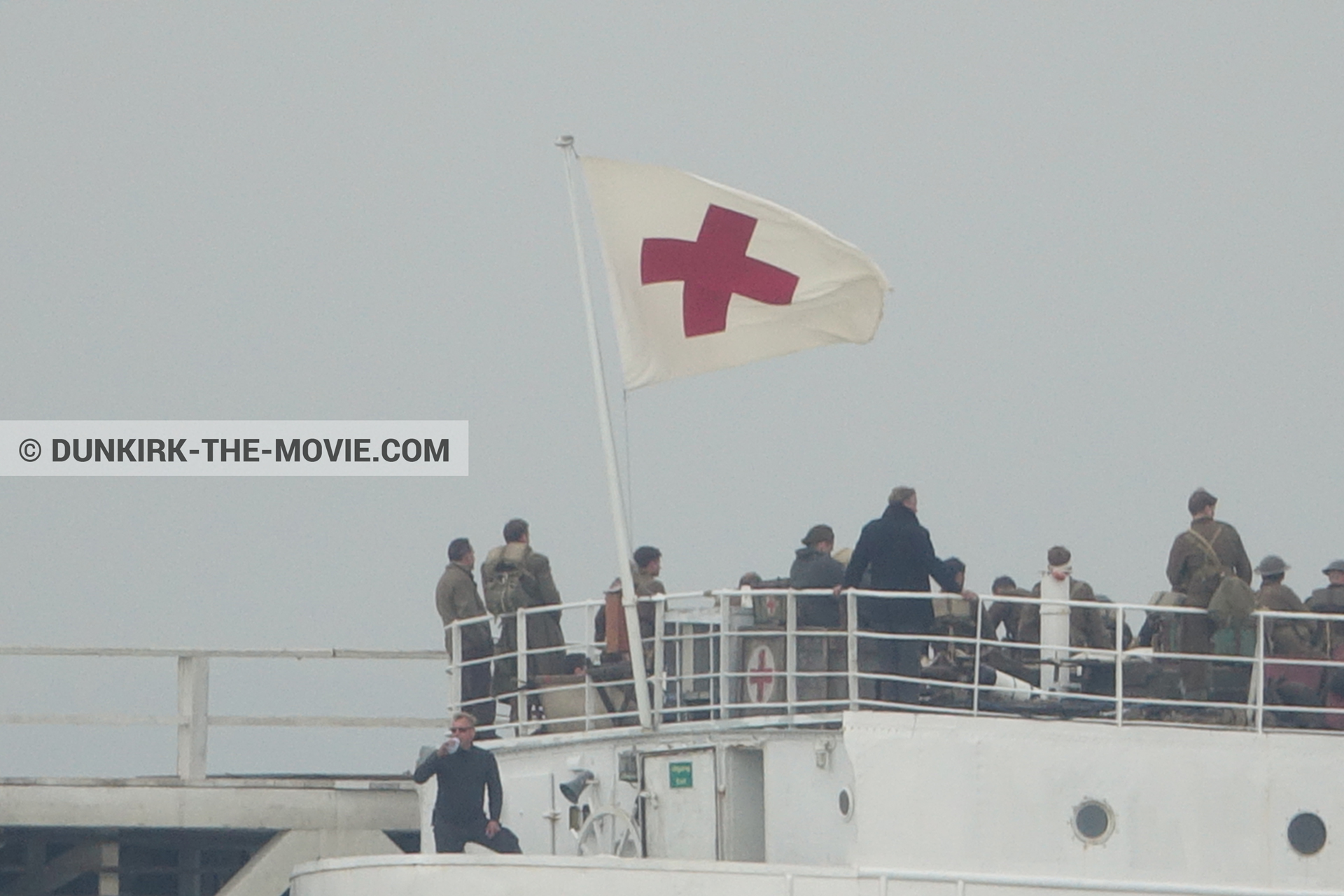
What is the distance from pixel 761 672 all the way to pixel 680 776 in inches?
40.9

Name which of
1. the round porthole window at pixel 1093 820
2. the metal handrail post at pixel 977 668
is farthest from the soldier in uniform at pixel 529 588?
the round porthole window at pixel 1093 820

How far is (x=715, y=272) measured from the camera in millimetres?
20234

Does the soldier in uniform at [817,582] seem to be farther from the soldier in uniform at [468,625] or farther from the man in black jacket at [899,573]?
the soldier in uniform at [468,625]

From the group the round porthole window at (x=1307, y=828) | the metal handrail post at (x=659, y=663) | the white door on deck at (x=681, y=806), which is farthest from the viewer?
the metal handrail post at (x=659, y=663)

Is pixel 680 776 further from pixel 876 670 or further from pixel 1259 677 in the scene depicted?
pixel 1259 677

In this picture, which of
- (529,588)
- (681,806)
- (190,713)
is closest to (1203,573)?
(681,806)

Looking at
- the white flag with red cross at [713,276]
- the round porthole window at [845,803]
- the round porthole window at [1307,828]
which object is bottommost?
the round porthole window at [1307,828]

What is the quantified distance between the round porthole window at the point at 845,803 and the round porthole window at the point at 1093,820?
1.65 m

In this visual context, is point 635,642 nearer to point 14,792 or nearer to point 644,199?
point 644,199

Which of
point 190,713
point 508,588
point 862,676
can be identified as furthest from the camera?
point 190,713

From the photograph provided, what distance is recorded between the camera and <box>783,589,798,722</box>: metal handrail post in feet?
63.3

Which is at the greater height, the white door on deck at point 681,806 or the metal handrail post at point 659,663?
the metal handrail post at point 659,663

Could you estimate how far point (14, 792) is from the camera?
24.5m

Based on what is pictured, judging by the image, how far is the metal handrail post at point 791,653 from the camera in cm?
1928
